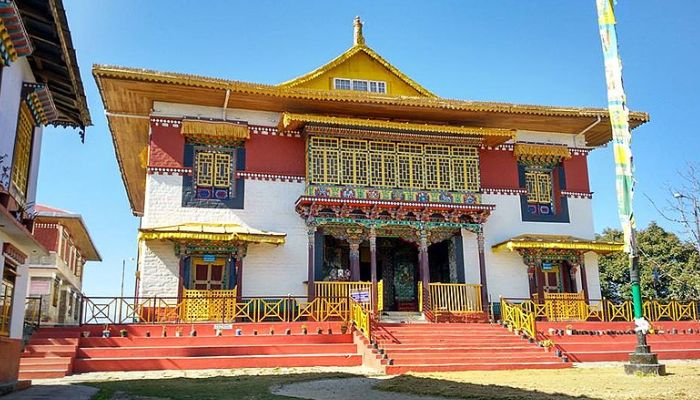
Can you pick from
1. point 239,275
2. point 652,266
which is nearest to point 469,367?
point 239,275

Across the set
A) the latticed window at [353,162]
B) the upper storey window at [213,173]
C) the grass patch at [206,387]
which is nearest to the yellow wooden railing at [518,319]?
the latticed window at [353,162]

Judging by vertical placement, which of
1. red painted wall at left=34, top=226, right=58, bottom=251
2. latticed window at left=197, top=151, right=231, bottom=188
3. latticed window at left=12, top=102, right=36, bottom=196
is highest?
latticed window at left=197, top=151, right=231, bottom=188

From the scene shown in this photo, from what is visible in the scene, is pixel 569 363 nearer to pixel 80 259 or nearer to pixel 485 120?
pixel 485 120

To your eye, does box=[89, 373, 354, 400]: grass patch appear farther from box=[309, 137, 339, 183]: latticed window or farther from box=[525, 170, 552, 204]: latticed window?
box=[525, 170, 552, 204]: latticed window

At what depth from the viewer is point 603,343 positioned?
59.6 ft

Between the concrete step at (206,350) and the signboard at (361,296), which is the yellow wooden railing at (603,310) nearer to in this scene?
the signboard at (361,296)

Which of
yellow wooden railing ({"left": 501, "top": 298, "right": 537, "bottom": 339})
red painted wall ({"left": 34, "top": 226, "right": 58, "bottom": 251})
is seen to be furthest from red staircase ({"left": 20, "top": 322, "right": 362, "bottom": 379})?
red painted wall ({"left": 34, "top": 226, "right": 58, "bottom": 251})

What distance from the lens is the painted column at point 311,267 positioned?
20319mm

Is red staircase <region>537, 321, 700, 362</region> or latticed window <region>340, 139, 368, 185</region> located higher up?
latticed window <region>340, 139, 368, 185</region>

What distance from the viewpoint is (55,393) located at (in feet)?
33.4

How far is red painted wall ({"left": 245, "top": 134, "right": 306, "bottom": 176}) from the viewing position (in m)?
21.8

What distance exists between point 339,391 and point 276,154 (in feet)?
40.0

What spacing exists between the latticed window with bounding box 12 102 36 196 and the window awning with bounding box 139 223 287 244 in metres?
6.70

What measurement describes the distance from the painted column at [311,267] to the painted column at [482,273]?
5.71 meters
